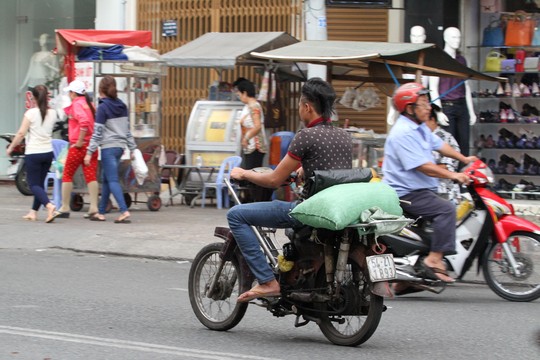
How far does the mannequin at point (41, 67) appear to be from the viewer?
20.4 metres

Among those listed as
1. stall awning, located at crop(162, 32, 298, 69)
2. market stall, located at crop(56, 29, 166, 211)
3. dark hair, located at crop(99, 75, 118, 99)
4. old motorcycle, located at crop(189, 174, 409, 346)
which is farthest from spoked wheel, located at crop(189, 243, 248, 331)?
stall awning, located at crop(162, 32, 298, 69)

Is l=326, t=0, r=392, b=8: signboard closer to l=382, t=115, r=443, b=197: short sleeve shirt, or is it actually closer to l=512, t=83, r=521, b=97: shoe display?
l=512, t=83, r=521, b=97: shoe display

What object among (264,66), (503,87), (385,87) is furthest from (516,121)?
(264,66)

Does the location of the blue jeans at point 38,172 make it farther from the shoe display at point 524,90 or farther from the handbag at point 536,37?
the handbag at point 536,37

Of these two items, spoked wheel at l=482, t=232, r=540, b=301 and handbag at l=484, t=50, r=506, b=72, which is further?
handbag at l=484, t=50, r=506, b=72

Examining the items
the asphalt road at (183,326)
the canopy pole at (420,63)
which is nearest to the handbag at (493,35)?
the canopy pole at (420,63)

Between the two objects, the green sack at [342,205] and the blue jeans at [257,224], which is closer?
the green sack at [342,205]

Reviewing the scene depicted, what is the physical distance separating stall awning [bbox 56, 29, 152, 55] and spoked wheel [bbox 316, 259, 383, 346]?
9.35m

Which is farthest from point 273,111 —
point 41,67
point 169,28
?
point 41,67

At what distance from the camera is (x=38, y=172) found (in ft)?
47.5

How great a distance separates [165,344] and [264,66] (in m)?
9.71

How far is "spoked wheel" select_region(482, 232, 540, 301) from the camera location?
956 cm

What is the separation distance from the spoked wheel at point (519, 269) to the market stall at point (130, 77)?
6.98m

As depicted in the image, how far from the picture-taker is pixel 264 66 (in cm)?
1662
